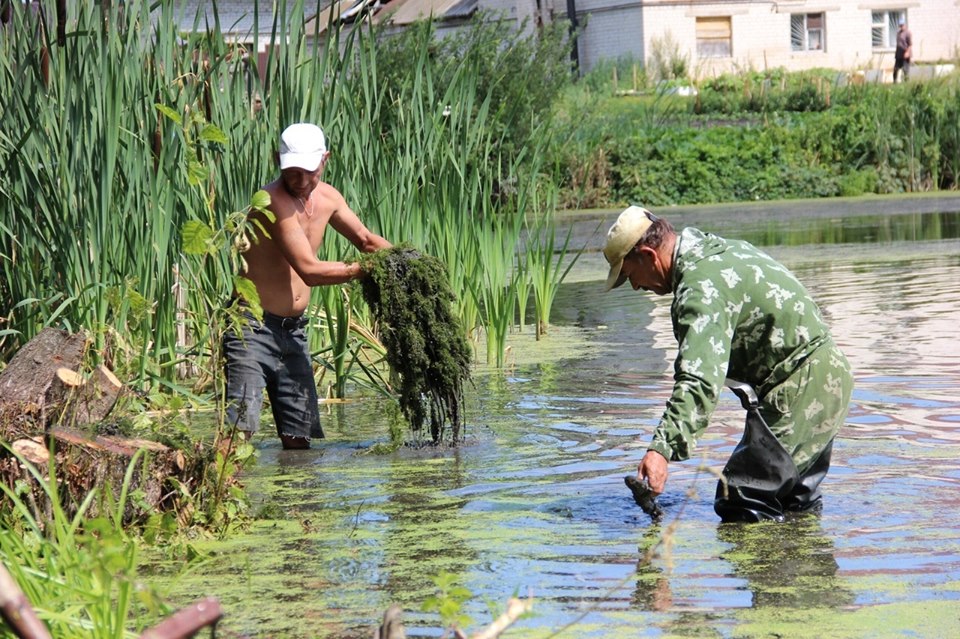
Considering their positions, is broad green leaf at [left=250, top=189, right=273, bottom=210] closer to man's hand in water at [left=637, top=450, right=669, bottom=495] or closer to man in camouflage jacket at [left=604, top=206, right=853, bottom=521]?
man in camouflage jacket at [left=604, top=206, right=853, bottom=521]

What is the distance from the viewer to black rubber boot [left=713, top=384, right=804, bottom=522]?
194 inches

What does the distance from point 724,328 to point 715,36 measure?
37.7 meters

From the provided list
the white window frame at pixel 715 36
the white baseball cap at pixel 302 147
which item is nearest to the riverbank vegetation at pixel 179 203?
the white baseball cap at pixel 302 147

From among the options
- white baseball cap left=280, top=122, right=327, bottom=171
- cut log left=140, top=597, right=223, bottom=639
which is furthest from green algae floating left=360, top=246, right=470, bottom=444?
cut log left=140, top=597, right=223, bottom=639

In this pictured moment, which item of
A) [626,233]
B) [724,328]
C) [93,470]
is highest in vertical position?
[626,233]

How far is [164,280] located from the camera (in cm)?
699

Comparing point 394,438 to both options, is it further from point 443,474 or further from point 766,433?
point 766,433

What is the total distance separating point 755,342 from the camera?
496cm

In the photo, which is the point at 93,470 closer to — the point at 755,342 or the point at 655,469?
the point at 655,469

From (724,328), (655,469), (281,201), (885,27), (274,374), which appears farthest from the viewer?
(885,27)

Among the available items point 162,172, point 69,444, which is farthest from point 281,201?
point 69,444

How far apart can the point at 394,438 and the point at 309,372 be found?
51 centimetres

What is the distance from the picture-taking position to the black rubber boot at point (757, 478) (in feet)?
16.2

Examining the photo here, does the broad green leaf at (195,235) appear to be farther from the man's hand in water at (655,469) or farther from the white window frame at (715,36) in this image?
the white window frame at (715,36)
